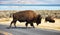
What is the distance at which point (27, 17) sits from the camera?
246 cm

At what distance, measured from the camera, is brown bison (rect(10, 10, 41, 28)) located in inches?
95.0

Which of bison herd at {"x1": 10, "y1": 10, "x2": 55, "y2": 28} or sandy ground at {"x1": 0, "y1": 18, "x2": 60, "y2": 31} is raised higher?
bison herd at {"x1": 10, "y1": 10, "x2": 55, "y2": 28}

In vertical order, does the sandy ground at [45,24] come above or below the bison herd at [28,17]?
below

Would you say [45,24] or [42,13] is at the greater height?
[42,13]

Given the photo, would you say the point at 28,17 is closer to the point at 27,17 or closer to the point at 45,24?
the point at 27,17

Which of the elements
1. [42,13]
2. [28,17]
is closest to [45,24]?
[42,13]

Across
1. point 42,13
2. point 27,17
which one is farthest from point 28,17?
point 42,13

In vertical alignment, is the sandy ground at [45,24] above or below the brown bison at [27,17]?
below

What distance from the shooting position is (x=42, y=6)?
2453mm

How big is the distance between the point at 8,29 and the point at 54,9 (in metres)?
0.72

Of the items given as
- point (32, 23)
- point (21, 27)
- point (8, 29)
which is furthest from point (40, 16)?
point (8, 29)

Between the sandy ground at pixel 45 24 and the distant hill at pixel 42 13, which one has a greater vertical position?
the distant hill at pixel 42 13

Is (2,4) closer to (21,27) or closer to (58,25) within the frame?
(21,27)

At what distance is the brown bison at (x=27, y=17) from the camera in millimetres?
2414
